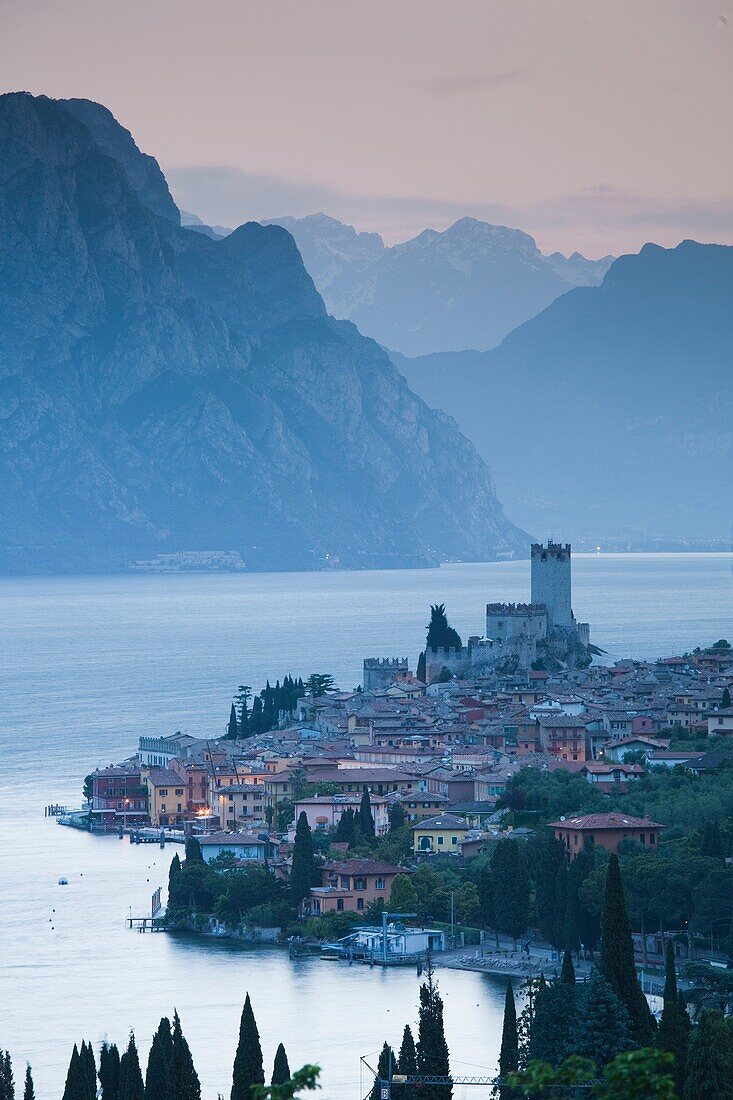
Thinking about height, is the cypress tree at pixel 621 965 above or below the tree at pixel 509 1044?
above

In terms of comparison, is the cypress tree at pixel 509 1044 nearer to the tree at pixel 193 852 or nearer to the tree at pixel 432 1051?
the tree at pixel 432 1051

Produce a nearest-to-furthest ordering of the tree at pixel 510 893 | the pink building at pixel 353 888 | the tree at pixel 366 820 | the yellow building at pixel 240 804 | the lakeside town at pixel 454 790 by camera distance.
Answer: the tree at pixel 510 893 → the lakeside town at pixel 454 790 → the pink building at pixel 353 888 → the tree at pixel 366 820 → the yellow building at pixel 240 804

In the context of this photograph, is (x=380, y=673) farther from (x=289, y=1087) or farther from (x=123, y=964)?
(x=289, y=1087)

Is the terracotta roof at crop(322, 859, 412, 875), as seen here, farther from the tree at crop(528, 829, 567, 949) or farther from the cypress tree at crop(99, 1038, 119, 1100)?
the cypress tree at crop(99, 1038, 119, 1100)

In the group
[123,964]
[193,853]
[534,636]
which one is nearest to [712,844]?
[123,964]

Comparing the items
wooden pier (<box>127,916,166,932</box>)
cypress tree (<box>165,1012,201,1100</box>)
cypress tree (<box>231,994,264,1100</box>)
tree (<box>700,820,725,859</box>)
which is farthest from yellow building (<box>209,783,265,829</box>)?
cypress tree (<box>165,1012,201,1100</box>)

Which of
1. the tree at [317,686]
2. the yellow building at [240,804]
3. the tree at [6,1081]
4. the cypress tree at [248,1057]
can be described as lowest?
the tree at [6,1081]

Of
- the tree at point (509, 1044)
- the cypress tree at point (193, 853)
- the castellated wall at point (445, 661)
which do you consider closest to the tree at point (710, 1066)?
the tree at point (509, 1044)
